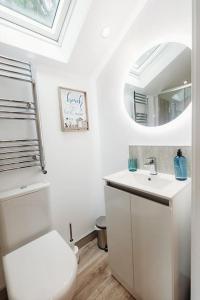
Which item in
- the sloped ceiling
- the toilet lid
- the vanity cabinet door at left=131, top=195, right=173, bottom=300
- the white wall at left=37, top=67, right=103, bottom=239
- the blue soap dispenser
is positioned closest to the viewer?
the toilet lid

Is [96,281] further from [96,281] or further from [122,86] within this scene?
[122,86]

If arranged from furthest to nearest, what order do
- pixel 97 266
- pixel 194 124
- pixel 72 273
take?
pixel 97 266 < pixel 72 273 < pixel 194 124

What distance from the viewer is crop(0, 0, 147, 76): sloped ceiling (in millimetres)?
1256

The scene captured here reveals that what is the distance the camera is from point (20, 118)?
1320 millimetres

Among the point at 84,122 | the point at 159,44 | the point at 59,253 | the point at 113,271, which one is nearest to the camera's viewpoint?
the point at 59,253

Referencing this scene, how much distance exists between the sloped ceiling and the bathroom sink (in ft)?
3.86

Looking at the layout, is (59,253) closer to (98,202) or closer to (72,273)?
(72,273)

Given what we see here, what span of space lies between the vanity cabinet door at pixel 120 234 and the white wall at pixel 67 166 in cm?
54

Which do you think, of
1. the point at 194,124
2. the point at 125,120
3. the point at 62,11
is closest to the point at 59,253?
the point at 194,124

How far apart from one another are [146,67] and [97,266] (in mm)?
1915

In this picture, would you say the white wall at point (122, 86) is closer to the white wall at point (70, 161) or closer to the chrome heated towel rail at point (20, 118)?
the white wall at point (70, 161)

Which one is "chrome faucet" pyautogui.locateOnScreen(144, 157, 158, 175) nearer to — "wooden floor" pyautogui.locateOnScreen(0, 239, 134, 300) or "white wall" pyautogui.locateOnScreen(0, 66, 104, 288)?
"white wall" pyautogui.locateOnScreen(0, 66, 104, 288)

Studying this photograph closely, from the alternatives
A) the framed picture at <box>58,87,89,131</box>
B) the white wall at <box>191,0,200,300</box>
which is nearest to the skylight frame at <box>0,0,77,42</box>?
the framed picture at <box>58,87,89,131</box>

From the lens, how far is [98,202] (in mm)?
2037
